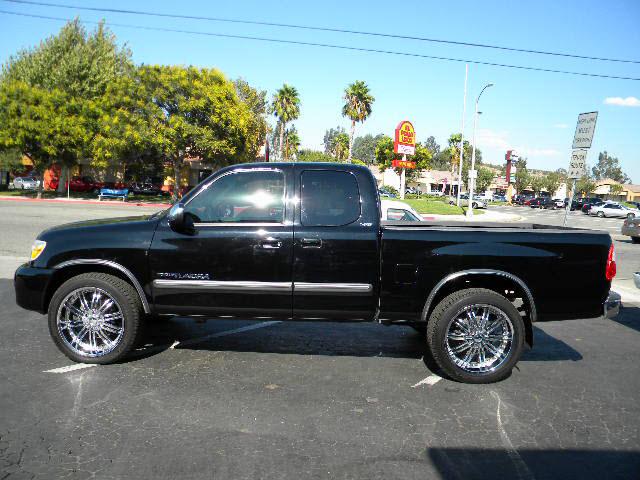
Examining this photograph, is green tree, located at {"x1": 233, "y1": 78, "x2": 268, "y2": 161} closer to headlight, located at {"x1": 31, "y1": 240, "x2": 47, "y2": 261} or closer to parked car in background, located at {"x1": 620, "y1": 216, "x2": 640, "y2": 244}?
parked car in background, located at {"x1": 620, "y1": 216, "x2": 640, "y2": 244}

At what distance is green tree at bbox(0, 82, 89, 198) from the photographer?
3388 centimetres

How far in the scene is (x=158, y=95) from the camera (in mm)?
36938

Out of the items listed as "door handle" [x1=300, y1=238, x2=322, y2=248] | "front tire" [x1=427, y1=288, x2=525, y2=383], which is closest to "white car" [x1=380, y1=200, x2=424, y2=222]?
"front tire" [x1=427, y1=288, x2=525, y2=383]

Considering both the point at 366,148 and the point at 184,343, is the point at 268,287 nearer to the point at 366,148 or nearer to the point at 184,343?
the point at 184,343

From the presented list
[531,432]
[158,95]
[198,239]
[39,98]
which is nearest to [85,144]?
[39,98]

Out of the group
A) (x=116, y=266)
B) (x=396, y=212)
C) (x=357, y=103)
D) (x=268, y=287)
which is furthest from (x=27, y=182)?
(x=268, y=287)

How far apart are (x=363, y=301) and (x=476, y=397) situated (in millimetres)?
1271

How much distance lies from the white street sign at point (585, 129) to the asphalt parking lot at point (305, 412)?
519 cm

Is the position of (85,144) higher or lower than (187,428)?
higher

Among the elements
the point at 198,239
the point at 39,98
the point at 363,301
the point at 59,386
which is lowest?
the point at 59,386

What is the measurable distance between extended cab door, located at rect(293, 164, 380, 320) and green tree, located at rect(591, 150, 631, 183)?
18820 centimetres

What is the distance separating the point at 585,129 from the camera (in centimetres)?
987

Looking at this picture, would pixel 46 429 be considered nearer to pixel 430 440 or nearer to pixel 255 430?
pixel 255 430

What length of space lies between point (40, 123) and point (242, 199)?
116ft
